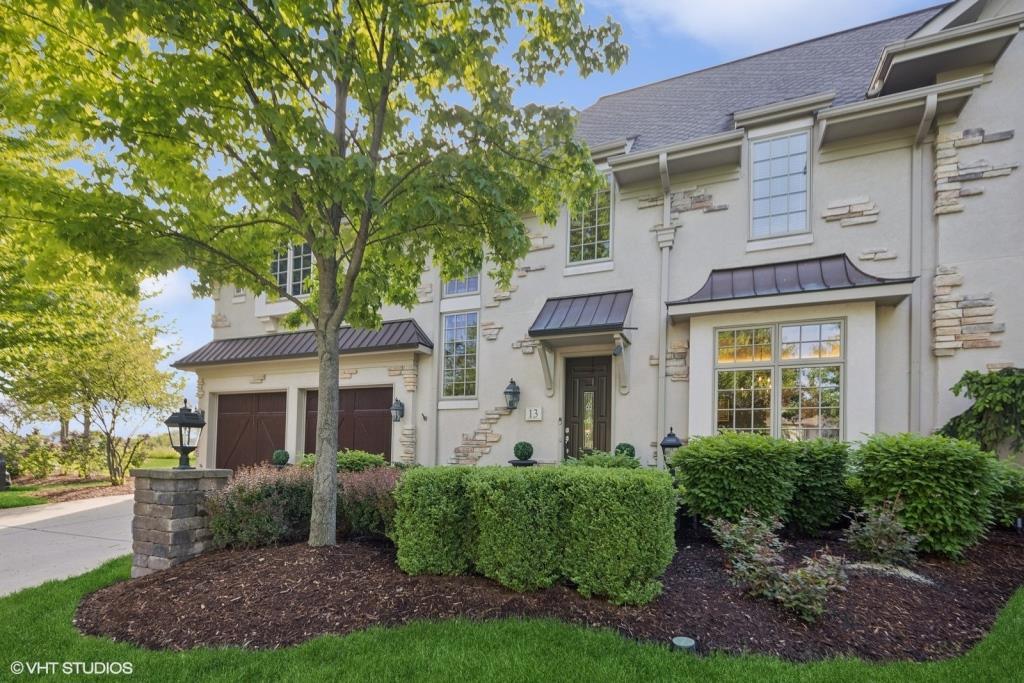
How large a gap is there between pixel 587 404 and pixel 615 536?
5.45 metres

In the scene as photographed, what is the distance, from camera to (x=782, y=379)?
752cm

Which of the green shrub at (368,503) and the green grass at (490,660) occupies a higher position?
the green shrub at (368,503)

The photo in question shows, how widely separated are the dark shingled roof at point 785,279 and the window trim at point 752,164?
421mm

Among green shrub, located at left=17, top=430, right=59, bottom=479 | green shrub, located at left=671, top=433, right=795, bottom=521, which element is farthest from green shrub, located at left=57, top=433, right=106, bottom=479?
green shrub, located at left=671, top=433, right=795, bottom=521

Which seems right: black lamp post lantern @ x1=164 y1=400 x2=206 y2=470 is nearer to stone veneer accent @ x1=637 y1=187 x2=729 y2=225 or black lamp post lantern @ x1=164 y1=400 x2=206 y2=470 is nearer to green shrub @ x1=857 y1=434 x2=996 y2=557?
green shrub @ x1=857 y1=434 x2=996 y2=557

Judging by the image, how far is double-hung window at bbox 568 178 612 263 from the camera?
9250 millimetres

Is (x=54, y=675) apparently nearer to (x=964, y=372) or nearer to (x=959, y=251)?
(x=964, y=372)

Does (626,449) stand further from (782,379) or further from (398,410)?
(398,410)

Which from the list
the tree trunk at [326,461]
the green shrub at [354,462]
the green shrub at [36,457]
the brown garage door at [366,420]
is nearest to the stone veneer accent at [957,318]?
the tree trunk at [326,461]

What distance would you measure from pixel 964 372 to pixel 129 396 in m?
15.4

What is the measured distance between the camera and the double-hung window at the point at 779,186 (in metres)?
7.86

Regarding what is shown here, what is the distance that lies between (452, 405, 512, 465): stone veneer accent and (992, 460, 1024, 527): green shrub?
20.9ft

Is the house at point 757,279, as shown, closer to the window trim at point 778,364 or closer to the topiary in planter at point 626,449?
the window trim at point 778,364

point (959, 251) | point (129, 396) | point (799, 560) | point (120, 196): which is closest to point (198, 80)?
point (120, 196)
